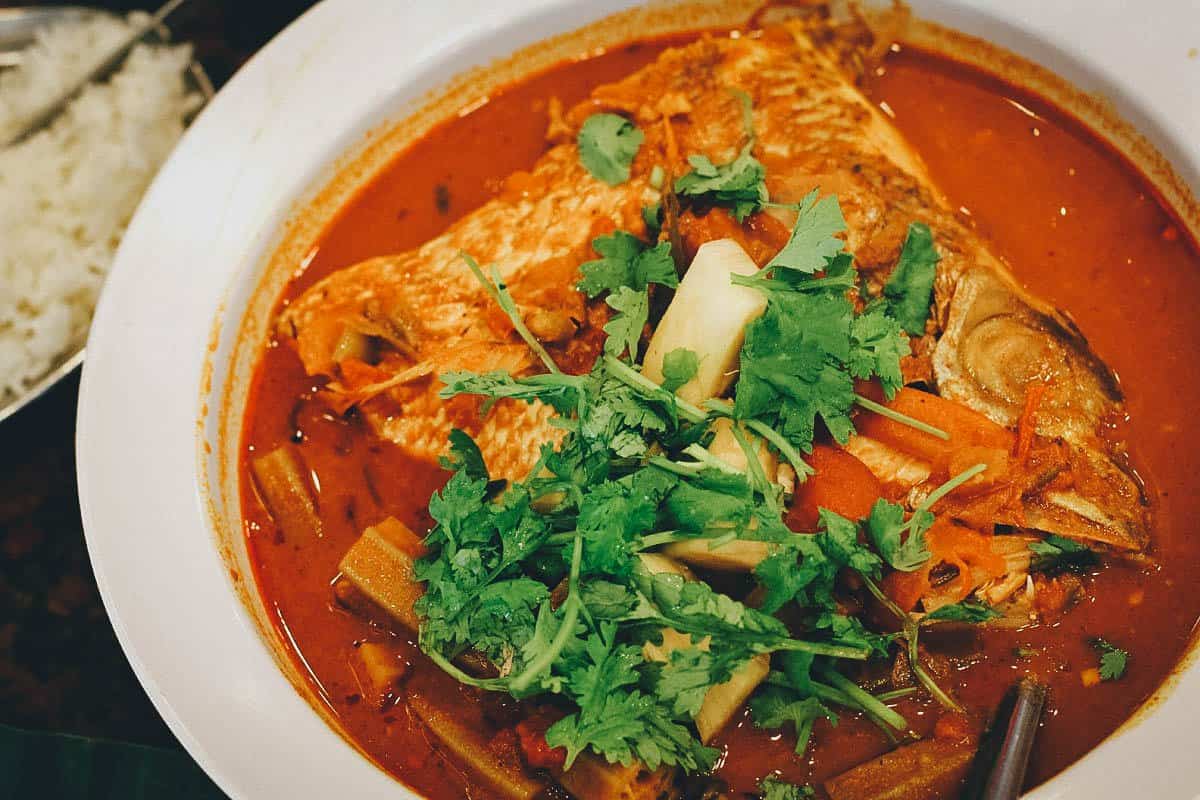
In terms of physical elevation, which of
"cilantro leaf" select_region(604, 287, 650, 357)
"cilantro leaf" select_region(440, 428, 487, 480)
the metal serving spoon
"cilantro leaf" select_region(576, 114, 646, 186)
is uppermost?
the metal serving spoon

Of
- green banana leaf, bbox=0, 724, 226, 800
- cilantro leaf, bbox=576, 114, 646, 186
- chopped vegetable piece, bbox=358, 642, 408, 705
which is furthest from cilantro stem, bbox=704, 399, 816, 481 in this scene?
green banana leaf, bbox=0, 724, 226, 800

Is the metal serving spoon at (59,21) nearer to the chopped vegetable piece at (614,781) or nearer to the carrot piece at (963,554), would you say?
Result: the chopped vegetable piece at (614,781)

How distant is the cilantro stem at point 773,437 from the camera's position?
7.12 feet

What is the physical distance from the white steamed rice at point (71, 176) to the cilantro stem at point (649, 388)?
1995 mm

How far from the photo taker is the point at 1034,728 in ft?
7.25

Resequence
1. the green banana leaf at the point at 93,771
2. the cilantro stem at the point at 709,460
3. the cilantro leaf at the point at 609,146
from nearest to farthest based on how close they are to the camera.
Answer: the cilantro stem at the point at 709,460
the green banana leaf at the point at 93,771
the cilantro leaf at the point at 609,146

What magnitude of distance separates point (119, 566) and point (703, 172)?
5.92 ft

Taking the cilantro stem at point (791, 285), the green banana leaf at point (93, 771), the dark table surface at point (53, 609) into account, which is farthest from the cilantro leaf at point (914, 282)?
the dark table surface at point (53, 609)

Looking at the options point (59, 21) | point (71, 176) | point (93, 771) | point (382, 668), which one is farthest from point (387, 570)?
point (59, 21)

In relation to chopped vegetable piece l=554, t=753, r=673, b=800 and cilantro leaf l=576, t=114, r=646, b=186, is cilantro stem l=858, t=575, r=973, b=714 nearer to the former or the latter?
chopped vegetable piece l=554, t=753, r=673, b=800

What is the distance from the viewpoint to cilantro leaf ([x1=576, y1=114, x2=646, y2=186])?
2.85 meters

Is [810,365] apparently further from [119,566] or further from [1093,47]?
[119,566]

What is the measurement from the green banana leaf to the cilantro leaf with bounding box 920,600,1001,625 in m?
1.97

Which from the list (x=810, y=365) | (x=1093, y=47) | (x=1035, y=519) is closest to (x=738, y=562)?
(x=810, y=365)
